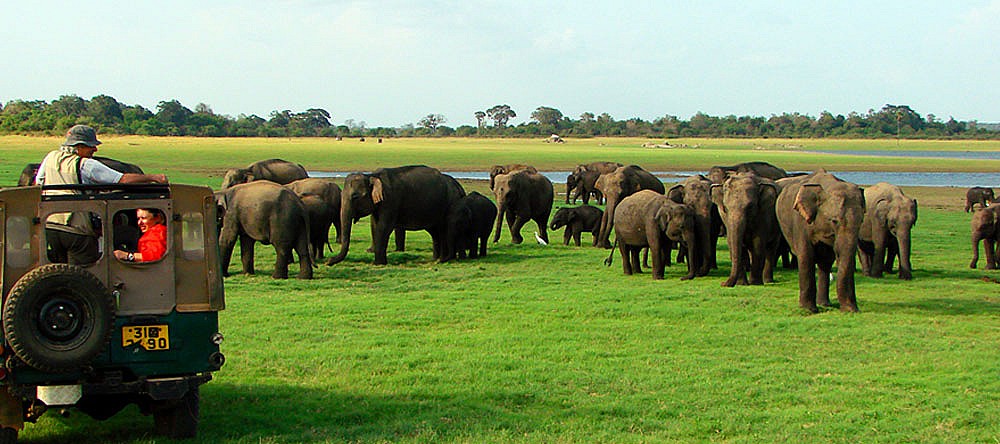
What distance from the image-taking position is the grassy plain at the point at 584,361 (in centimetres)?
889

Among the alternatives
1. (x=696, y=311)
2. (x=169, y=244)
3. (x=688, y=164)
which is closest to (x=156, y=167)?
(x=688, y=164)

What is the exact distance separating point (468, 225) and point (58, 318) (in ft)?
49.3

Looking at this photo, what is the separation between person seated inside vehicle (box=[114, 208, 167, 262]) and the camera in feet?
25.9

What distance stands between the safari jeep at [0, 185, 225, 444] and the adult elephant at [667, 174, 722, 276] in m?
12.7

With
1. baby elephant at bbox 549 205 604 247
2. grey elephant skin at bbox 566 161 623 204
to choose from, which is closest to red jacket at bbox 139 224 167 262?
baby elephant at bbox 549 205 604 247

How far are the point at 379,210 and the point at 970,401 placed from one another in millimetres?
13505

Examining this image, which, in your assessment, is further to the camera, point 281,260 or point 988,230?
point 988,230

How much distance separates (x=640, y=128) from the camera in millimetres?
173375

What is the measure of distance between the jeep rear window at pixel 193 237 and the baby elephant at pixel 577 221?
18.2 metres

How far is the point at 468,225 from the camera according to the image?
72.2 feet

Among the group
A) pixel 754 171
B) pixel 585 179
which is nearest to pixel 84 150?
pixel 754 171

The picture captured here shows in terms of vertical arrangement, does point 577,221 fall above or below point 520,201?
below

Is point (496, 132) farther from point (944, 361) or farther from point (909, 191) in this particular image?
point (944, 361)

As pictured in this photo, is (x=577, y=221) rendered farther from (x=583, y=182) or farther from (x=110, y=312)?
(x=110, y=312)
